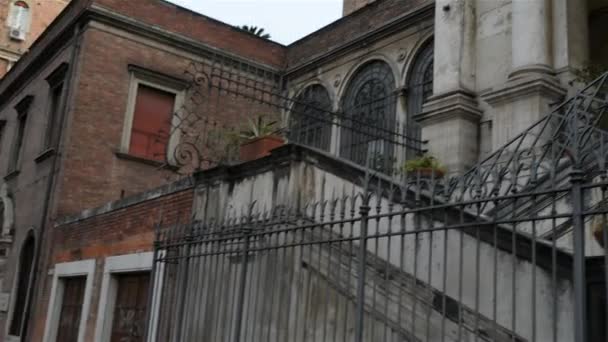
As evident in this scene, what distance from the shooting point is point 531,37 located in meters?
8.16

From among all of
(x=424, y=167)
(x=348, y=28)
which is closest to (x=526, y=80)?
(x=424, y=167)

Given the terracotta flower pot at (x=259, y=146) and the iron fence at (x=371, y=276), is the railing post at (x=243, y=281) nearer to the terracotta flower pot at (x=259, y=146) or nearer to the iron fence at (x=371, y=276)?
the iron fence at (x=371, y=276)

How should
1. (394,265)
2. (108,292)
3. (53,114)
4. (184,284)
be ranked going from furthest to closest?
(53,114)
(108,292)
(184,284)
(394,265)

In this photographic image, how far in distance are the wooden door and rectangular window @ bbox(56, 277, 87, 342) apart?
54.7 inches

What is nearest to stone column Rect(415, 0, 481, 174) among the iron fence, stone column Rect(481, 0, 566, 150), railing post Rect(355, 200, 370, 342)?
stone column Rect(481, 0, 566, 150)

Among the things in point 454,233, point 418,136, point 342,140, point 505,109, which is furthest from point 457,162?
point 342,140

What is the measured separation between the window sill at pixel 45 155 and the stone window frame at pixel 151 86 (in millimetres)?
1622

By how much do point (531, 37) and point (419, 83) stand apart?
198 inches

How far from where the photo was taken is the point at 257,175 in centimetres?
681

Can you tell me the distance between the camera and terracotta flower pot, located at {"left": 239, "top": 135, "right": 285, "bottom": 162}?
7532mm

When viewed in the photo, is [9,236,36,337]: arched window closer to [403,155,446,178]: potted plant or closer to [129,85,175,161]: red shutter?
[129,85,175,161]: red shutter

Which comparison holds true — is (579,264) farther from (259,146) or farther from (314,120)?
(314,120)

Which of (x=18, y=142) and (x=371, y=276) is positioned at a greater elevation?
(x=18, y=142)

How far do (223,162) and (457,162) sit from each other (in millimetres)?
3292
